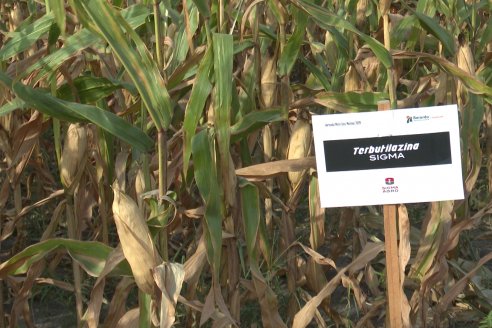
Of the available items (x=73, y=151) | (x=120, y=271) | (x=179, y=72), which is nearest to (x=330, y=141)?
(x=179, y=72)

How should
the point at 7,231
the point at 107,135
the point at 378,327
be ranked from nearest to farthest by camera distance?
the point at 107,135 → the point at 7,231 → the point at 378,327

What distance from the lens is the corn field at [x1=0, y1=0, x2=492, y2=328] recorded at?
5.01 ft

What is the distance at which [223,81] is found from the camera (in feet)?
5.04

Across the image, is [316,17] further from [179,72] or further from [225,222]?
[225,222]

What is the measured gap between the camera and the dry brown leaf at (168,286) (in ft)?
4.75

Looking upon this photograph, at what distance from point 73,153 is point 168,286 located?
0.49 metres

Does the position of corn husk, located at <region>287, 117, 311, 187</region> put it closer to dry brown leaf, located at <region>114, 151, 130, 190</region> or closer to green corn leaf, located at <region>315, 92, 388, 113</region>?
green corn leaf, located at <region>315, 92, 388, 113</region>

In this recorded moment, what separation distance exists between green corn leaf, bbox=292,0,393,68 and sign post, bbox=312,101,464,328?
0.11 metres

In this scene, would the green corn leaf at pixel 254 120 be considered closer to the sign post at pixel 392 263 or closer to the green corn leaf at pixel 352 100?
the green corn leaf at pixel 352 100

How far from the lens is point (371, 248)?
1833 millimetres

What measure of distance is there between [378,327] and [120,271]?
0.97m

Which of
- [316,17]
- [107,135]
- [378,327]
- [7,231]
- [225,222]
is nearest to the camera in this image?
[316,17]

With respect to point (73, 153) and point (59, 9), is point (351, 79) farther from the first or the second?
point (59, 9)

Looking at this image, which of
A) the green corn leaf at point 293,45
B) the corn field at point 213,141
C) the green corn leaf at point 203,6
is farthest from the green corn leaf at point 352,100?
the green corn leaf at point 203,6
